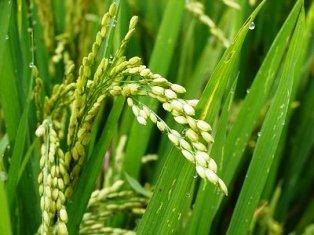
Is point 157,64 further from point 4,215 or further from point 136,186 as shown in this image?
point 4,215

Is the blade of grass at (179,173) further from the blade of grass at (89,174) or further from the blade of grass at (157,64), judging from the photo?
the blade of grass at (157,64)

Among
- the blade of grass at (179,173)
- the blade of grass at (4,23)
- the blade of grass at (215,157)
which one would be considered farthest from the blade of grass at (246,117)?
the blade of grass at (4,23)

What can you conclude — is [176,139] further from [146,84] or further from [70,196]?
[70,196]

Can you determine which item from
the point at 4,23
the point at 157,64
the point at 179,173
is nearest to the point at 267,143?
the point at 179,173

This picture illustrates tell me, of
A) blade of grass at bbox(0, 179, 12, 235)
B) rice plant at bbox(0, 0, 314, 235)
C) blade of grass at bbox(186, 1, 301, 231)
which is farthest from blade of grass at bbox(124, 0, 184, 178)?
blade of grass at bbox(0, 179, 12, 235)

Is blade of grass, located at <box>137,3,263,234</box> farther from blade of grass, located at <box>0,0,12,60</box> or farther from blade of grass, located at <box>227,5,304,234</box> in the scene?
blade of grass, located at <box>0,0,12,60</box>

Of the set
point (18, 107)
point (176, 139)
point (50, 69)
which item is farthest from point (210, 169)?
point (50, 69)
